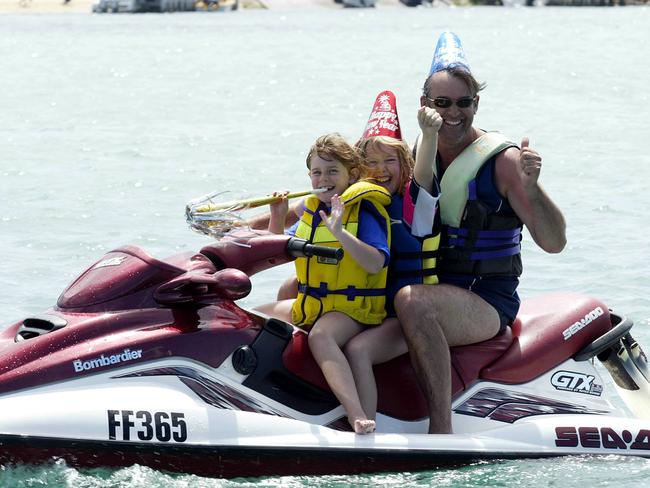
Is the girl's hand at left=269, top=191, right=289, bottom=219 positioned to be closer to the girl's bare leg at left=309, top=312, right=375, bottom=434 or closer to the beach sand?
the girl's bare leg at left=309, top=312, right=375, bottom=434

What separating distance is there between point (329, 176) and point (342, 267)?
36cm

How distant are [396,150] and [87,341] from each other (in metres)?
1.42

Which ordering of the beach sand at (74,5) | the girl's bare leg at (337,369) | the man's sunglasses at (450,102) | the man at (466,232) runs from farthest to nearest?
the beach sand at (74,5)
the man's sunglasses at (450,102)
the man at (466,232)
the girl's bare leg at (337,369)

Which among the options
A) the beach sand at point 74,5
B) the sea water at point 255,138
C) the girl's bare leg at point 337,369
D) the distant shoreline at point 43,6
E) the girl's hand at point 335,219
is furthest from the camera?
the beach sand at point 74,5

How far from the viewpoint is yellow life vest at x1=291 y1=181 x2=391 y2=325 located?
4.88m

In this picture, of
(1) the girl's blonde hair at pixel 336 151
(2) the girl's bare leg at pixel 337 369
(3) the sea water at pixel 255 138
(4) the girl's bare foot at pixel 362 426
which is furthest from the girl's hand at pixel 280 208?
(3) the sea water at pixel 255 138

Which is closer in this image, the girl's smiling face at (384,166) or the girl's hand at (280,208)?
the girl's smiling face at (384,166)

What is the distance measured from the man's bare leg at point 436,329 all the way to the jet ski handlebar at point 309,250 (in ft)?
1.21

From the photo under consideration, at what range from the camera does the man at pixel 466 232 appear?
491 centimetres

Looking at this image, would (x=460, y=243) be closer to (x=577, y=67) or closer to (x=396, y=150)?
(x=396, y=150)

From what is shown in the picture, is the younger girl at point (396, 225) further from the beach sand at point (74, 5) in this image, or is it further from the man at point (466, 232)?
the beach sand at point (74, 5)

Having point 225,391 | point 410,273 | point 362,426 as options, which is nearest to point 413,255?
point 410,273

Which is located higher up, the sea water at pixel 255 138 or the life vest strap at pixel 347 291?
the life vest strap at pixel 347 291

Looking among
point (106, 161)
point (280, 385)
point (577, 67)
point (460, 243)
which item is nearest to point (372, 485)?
point (280, 385)
